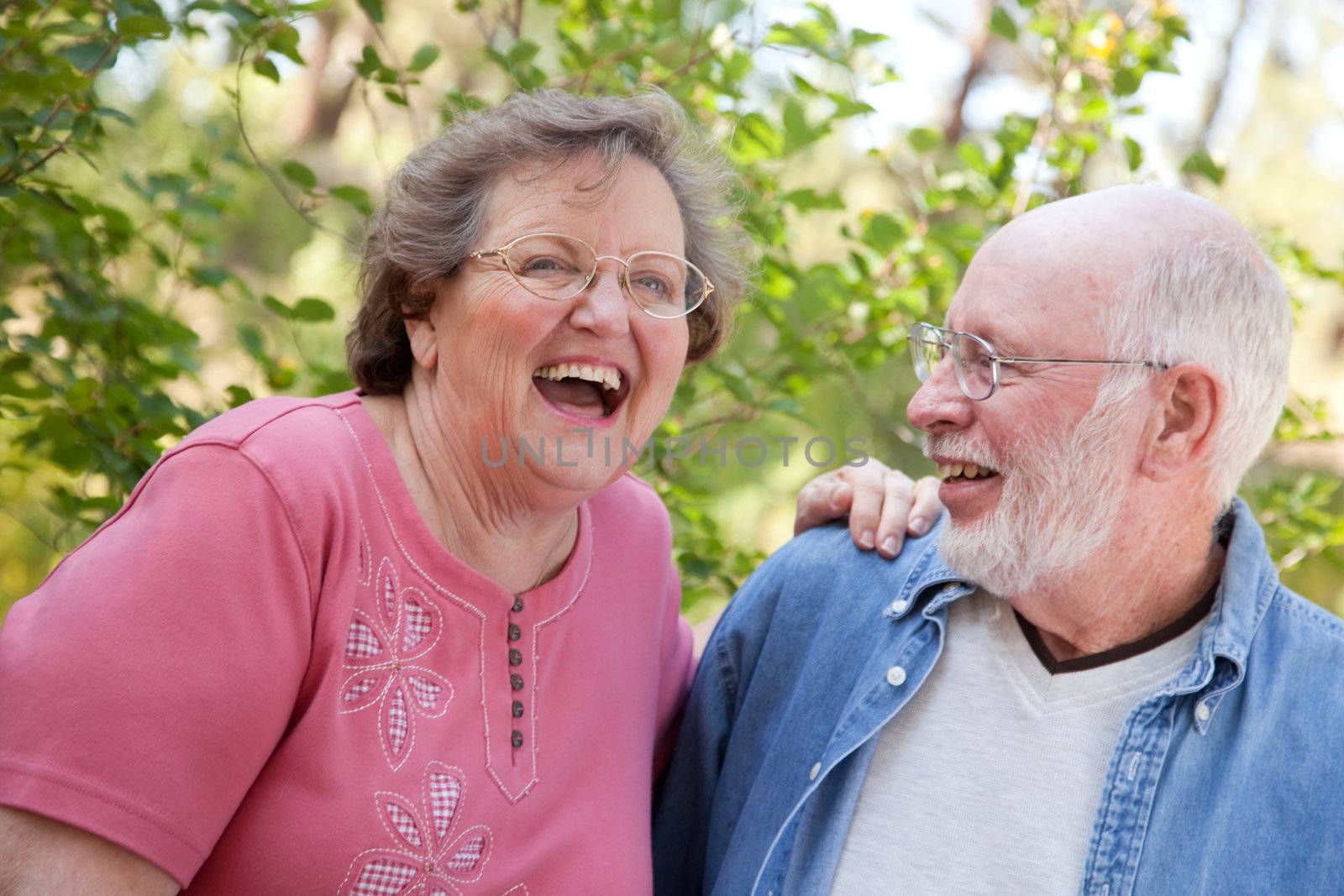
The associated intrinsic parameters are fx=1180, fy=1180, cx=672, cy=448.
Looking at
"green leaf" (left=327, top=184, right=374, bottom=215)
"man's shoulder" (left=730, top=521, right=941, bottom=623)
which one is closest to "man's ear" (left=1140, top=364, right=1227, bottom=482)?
"man's shoulder" (left=730, top=521, right=941, bottom=623)

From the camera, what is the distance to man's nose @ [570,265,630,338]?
1.68 m

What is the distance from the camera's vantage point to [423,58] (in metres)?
2.32

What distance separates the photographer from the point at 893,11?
4.10m

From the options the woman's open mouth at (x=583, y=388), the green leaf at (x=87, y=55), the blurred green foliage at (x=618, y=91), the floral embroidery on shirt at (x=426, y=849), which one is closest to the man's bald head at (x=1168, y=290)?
the woman's open mouth at (x=583, y=388)

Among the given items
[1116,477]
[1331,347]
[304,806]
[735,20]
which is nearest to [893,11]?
[735,20]

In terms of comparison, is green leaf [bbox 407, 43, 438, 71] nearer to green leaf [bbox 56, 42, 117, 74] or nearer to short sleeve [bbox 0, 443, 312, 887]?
green leaf [bbox 56, 42, 117, 74]

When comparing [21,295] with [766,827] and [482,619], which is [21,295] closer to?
[482,619]

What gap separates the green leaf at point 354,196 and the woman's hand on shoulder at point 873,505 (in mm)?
983

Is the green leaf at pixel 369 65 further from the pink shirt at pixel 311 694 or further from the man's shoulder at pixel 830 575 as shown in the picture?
the man's shoulder at pixel 830 575

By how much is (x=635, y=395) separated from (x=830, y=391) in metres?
3.62

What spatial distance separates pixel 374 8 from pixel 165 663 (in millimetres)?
1408

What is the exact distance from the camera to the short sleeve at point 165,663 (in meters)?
1.29

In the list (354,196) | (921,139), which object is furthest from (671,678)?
(921,139)

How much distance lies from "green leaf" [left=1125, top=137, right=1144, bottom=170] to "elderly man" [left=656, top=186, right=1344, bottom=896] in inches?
32.0
